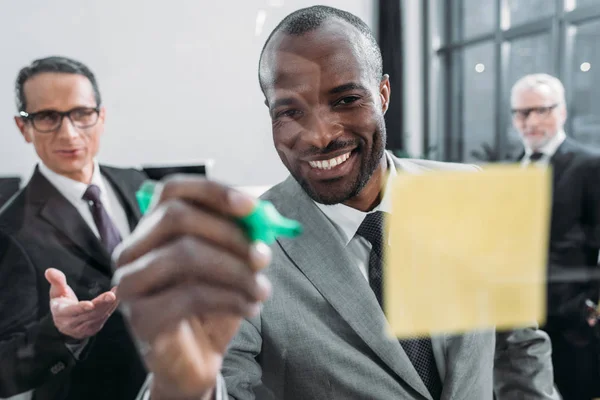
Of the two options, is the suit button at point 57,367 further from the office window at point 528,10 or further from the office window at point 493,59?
the office window at point 528,10

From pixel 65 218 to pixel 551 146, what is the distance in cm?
76

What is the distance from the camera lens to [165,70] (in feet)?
2.17

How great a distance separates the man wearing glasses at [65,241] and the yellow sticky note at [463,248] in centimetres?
37

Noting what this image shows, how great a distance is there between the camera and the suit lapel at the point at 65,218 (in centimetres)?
66

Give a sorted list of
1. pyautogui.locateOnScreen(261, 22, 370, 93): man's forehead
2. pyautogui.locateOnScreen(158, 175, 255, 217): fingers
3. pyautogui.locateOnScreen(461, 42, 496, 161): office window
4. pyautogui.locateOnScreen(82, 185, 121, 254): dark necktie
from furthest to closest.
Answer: pyautogui.locateOnScreen(461, 42, 496, 161): office window, pyautogui.locateOnScreen(82, 185, 121, 254): dark necktie, pyautogui.locateOnScreen(261, 22, 370, 93): man's forehead, pyautogui.locateOnScreen(158, 175, 255, 217): fingers

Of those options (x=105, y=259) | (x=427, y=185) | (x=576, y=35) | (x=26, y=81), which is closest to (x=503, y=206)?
(x=427, y=185)

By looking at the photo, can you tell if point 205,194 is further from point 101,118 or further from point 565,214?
point 565,214

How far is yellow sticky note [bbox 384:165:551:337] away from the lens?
630 mm

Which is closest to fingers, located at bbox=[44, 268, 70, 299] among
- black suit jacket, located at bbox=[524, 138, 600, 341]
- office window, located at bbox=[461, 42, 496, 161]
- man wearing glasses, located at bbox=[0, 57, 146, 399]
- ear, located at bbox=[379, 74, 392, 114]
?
man wearing glasses, located at bbox=[0, 57, 146, 399]

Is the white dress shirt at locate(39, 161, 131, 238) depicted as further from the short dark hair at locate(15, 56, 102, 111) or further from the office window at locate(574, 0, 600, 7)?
the office window at locate(574, 0, 600, 7)

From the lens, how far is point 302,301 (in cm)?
63

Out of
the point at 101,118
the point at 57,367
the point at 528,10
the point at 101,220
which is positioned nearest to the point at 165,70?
the point at 101,118

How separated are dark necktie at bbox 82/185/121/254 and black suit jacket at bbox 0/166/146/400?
0.01 metres

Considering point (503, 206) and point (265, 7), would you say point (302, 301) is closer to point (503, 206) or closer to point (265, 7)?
point (503, 206)
